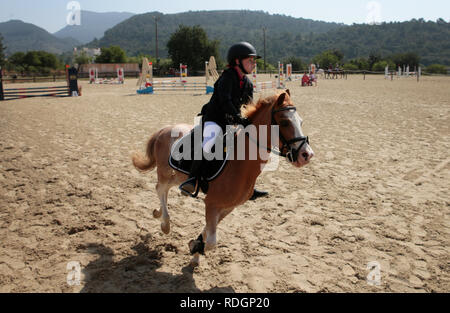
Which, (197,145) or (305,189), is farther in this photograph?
(305,189)

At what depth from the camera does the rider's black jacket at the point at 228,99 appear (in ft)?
10.6

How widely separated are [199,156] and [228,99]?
2.29 ft

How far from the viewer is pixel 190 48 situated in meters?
71.0

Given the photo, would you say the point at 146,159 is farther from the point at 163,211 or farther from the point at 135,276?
the point at 135,276

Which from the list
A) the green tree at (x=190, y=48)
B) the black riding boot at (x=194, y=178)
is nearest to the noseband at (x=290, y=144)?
the black riding boot at (x=194, y=178)

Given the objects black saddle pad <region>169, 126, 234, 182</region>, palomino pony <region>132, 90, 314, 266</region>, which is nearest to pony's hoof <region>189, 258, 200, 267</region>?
palomino pony <region>132, 90, 314, 266</region>

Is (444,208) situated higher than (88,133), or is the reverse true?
(88,133)

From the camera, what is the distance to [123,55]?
8069 centimetres

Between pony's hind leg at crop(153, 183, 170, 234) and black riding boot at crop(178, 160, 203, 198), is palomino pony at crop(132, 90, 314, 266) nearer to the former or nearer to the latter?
black riding boot at crop(178, 160, 203, 198)

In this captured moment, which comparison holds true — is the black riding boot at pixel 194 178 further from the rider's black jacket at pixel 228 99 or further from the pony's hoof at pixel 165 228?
the pony's hoof at pixel 165 228

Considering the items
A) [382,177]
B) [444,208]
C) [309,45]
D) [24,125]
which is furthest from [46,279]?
[309,45]

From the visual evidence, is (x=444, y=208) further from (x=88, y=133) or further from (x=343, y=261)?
(x=88, y=133)

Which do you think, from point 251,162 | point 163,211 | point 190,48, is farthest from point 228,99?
point 190,48
